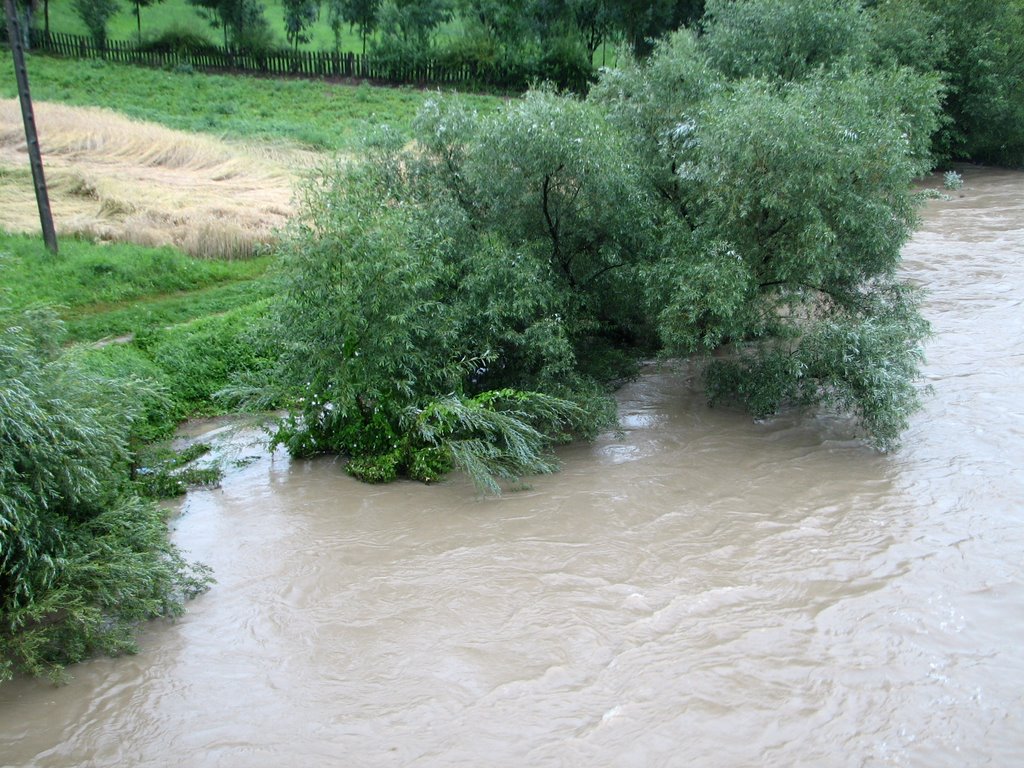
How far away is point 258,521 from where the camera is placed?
12836 millimetres

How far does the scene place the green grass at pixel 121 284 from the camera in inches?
648

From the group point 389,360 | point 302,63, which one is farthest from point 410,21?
point 389,360

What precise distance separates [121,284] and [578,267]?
8.96m

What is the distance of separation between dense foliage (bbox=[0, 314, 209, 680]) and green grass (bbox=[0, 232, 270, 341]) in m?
5.83

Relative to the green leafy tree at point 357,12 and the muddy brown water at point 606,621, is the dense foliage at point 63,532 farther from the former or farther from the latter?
the green leafy tree at point 357,12

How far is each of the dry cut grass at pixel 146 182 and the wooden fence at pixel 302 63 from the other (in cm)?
1841

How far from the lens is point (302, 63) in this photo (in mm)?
44750

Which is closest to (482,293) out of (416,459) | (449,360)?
(449,360)

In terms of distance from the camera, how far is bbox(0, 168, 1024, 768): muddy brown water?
28.8 ft

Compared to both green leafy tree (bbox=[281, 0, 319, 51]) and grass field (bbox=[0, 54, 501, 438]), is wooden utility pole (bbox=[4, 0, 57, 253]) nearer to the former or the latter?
grass field (bbox=[0, 54, 501, 438])

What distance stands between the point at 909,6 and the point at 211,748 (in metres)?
34.3

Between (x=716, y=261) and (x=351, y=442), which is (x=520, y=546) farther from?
(x=716, y=261)

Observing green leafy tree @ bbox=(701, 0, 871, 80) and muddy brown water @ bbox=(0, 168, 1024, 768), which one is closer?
muddy brown water @ bbox=(0, 168, 1024, 768)

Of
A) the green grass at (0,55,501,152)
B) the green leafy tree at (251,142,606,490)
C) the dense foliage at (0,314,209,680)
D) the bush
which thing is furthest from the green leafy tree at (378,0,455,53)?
the dense foliage at (0,314,209,680)
